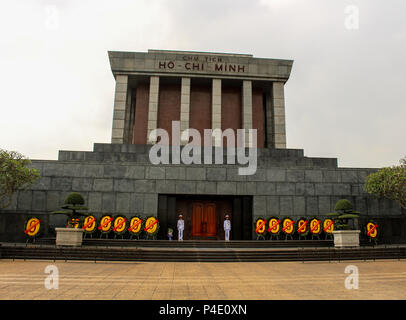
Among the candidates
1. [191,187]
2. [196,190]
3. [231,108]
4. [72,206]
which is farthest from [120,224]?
[231,108]

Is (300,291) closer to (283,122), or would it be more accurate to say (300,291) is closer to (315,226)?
(315,226)

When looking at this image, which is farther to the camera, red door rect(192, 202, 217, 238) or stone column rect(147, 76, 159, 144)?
stone column rect(147, 76, 159, 144)

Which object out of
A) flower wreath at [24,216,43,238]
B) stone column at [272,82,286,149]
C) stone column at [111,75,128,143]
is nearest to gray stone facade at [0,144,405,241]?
flower wreath at [24,216,43,238]

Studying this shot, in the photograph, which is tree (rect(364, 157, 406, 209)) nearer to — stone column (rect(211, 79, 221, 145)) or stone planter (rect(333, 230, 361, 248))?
stone planter (rect(333, 230, 361, 248))

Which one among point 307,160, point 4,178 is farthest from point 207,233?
point 4,178

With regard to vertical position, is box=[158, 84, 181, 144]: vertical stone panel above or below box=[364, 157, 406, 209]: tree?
above

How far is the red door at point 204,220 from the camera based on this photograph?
84.2 feet

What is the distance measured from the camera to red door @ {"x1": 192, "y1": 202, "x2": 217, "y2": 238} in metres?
25.7

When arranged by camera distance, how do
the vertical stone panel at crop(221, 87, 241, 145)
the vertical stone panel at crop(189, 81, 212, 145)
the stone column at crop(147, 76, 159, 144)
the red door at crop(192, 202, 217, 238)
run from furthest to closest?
the vertical stone panel at crop(221, 87, 241, 145)
the vertical stone panel at crop(189, 81, 212, 145)
the stone column at crop(147, 76, 159, 144)
the red door at crop(192, 202, 217, 238)

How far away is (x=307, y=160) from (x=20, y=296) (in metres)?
24.1

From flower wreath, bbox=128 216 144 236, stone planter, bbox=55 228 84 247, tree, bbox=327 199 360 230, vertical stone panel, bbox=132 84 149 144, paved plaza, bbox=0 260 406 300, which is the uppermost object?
vertical stone panel, bbox=132 84 149 144

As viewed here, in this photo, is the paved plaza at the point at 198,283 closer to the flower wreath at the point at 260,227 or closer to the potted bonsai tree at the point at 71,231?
the potted bonsai tree at the point at 71,231

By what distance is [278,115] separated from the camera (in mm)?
33500

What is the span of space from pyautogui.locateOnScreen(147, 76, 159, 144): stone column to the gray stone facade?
24.5 ft
